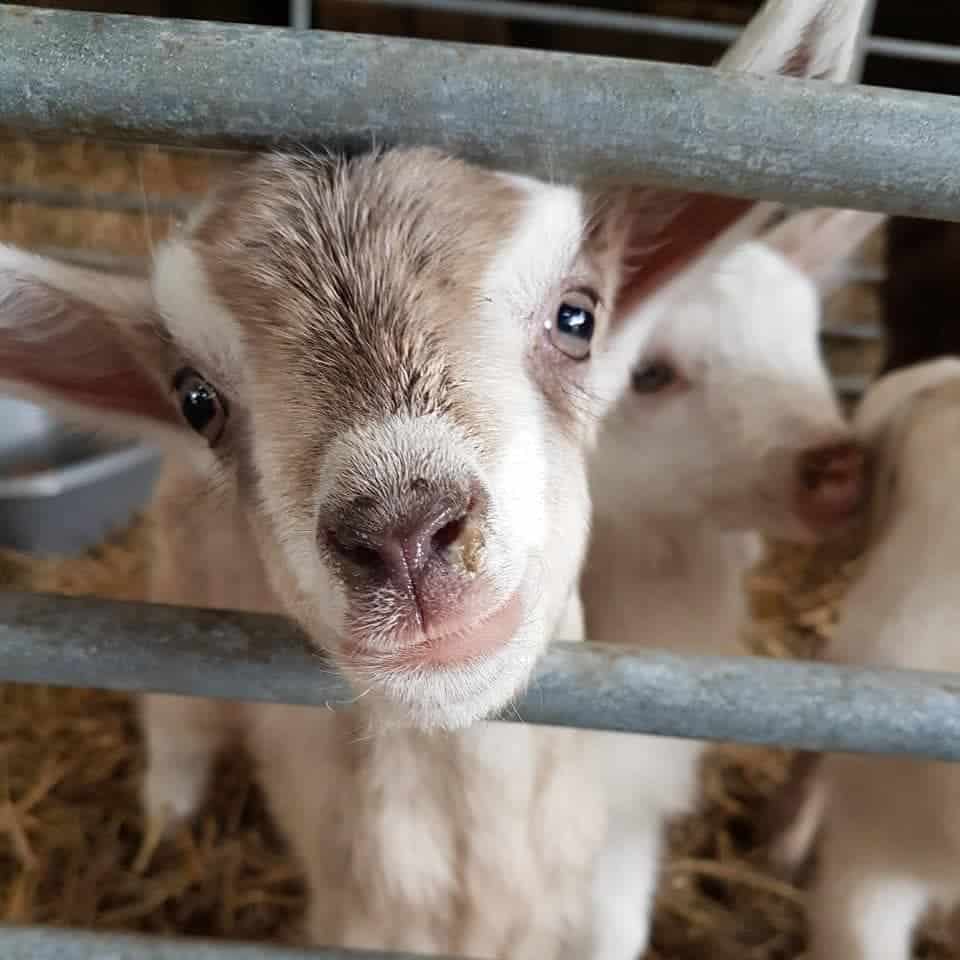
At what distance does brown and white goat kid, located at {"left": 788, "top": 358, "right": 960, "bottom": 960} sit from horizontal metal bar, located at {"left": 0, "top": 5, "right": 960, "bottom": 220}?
2.30 feet

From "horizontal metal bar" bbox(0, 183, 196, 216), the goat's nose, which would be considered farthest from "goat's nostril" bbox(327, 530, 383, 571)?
"horizontal metal bar" bbox(0, 183, 196, 216)

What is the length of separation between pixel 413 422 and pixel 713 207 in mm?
548

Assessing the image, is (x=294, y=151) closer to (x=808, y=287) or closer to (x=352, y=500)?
(x=352, y=500)

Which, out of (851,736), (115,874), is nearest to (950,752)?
(851,736)

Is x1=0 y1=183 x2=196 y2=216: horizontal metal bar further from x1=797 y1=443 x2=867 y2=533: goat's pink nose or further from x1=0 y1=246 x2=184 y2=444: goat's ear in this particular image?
x1=797 y1=443 x2=867 y2=533: goat's pink nose

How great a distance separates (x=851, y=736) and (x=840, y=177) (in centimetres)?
48

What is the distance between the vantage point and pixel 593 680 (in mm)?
1025

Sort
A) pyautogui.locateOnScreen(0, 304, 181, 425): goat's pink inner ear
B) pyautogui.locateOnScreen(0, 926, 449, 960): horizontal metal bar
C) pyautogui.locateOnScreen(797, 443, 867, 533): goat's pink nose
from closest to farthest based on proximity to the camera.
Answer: pyautogui.locateOnScreen(0, 926, 449, 960): horizontal metal bar → pyautogui.locateOnScreen(0, 304, 181, 425): goat's pink inner ear → pyautogui.locateOnScreen(797, 443, 867, 533): goat's pink nose

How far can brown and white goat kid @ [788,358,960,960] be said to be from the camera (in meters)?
1.40

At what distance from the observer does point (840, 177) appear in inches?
34.2

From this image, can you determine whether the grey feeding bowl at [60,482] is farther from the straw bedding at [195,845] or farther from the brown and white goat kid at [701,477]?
the brown and white goat kid at [701,477]

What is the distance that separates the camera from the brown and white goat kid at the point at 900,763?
1.40m

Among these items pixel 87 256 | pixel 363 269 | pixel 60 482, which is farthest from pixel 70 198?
pixel 363 269

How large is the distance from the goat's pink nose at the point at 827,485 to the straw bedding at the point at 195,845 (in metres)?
0.41
